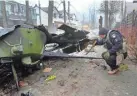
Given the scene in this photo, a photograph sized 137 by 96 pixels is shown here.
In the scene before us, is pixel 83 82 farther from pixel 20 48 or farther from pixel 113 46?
pixel 20 48

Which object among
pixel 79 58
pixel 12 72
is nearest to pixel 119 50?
pixel 79 58

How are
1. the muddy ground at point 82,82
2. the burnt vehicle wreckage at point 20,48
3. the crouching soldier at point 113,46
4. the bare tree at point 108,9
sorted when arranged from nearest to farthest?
the muddy ground at point 82,82 → the burnt vehicle wreckage at point 20,48 → the crouching soldier at point 113,46 → the bare tree at point 108,9

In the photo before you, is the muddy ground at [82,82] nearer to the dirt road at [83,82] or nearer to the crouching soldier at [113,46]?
the dirt road at [83,82]

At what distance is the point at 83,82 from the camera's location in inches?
247

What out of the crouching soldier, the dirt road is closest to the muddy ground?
the dirt road

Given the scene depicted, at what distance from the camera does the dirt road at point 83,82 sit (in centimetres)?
565

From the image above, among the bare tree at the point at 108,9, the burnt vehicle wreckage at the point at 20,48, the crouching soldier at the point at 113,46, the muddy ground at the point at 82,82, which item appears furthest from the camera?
the bare tree at the point at 108,9

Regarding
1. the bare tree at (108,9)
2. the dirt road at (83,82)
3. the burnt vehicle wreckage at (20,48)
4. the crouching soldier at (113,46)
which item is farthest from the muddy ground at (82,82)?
the bare tree at (108,9)

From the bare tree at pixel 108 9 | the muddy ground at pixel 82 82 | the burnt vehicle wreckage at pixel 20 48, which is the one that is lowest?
the muddy ground at pixel 82 82

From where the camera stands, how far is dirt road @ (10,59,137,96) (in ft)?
18.5

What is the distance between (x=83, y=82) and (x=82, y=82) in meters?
0.03

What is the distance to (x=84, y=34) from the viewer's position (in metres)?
8.93

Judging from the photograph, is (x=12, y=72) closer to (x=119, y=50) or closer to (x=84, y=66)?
(x=84, y=66)

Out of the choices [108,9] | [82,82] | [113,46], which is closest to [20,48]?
[82,82]
